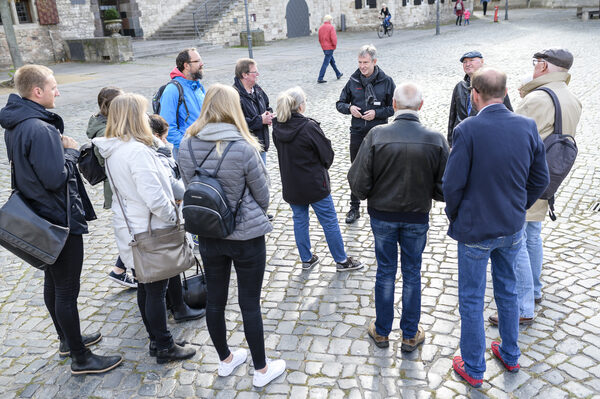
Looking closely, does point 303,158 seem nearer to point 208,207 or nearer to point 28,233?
point 208,207

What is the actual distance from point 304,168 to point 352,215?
5.45 feet

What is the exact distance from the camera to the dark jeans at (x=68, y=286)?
347 cm

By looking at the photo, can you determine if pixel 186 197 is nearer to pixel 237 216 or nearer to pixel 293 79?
pixel 237 216

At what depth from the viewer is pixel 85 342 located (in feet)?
13.2

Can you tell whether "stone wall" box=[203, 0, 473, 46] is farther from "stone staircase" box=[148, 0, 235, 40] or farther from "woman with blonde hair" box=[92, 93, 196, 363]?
"woman with blonde hair" box=[92, 93, 196, 363]

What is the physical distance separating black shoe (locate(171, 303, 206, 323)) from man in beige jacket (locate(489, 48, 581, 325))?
230cm

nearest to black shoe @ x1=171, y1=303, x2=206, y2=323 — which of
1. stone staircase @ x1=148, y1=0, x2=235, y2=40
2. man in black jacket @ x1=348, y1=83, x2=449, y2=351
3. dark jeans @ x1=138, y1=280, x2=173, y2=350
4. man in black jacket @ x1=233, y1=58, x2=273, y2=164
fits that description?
dark jeans @ x1=138, y1=280, x2=173, y2=350

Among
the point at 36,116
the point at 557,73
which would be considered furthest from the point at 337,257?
the point at 36,116

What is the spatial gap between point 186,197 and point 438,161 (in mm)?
1587

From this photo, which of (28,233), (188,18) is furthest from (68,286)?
(188,18)

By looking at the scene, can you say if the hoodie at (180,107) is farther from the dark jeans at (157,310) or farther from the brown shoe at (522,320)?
the brown shoe at (522,320)

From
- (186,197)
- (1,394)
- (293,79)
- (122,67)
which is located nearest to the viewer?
(186,197)

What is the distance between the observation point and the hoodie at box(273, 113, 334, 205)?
4.39 meters

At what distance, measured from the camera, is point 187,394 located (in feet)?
11.3
